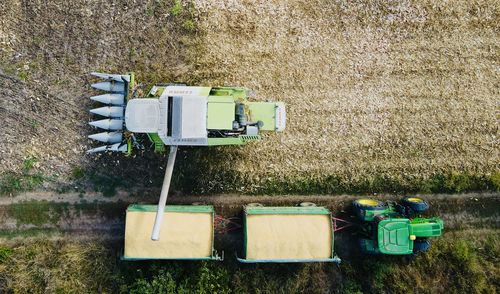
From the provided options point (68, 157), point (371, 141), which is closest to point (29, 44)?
point (68, 157)

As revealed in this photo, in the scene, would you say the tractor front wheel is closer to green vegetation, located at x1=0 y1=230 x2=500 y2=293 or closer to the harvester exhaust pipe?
green vegetation, located at x1=0 y1=230 x2=500 y2=293

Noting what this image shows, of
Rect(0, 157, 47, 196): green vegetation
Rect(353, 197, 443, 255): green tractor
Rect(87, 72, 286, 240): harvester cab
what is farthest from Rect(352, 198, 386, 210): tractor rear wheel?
Rect(0, 157, 47, 196): green vegetation

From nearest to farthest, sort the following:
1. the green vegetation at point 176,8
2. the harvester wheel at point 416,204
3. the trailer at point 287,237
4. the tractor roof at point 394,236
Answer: the trailer at point 287,237 < the tractor roof at point 394,236 < the harvester wheel at point 416,204 < the green vegetation at point 176,8

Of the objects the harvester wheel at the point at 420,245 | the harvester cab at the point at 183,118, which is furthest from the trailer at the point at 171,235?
the harvester wheel at the point at 420,245

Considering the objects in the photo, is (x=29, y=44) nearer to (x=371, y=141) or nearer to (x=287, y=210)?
(x=287, y=210)

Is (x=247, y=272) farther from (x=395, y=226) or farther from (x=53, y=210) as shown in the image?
(x=53, y=210)

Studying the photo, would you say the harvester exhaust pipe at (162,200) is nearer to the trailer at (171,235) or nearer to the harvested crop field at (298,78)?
the trailer at (171,235)

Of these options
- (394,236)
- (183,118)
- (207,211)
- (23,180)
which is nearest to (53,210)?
(23,180)

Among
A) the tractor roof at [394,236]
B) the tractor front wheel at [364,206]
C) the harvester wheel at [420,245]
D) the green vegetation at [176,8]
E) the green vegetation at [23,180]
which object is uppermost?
the green vegetation at [176,8]
